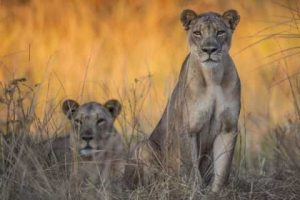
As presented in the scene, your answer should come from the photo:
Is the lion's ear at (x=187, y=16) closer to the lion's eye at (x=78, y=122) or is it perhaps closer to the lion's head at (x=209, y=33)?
the lion's head at (x=209, y=33)

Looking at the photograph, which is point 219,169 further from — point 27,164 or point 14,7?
point 14,7

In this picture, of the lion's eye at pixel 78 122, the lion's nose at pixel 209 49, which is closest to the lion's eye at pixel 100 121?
the lion's eye at pixel 78 122

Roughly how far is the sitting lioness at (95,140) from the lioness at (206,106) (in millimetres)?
173

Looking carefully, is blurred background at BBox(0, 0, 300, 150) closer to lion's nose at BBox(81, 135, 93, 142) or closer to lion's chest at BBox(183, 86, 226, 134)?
lion's nose at BBox(81, 135, 93, 142)

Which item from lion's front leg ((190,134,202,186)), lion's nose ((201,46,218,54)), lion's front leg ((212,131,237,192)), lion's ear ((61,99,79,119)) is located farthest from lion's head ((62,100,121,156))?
lion's nose ((201,46,218,54))

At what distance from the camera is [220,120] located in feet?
25.1

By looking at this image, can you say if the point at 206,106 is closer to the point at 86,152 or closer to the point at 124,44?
the point at 86,152

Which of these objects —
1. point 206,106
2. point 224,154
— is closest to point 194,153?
point 224,154

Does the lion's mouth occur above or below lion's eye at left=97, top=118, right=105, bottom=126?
below

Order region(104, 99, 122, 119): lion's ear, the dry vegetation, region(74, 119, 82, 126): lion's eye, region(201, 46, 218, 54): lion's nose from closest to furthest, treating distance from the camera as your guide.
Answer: the dry vegetation
region(201, 46, 218, 54): lion's nose
region(74, 119, 82, 126): lion's eye
region(104, 99, 122, 119): lion's ear

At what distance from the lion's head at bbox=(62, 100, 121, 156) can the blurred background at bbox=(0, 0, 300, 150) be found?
→ 4.79 ft

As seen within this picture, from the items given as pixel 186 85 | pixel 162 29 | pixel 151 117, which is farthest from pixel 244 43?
pixel 186 85

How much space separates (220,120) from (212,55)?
0.40 meters

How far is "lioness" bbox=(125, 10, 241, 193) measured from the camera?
7598mm
